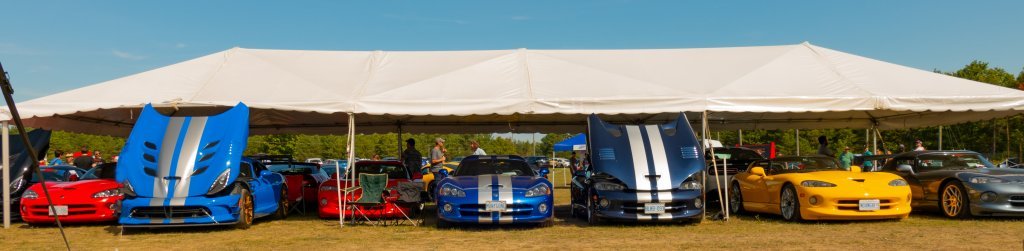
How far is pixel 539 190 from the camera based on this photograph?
36.0 feet

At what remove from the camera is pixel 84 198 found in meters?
11.9

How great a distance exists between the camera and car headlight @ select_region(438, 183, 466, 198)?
10.8m

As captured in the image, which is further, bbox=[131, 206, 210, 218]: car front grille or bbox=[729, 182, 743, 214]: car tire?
bbox=[729, 182, 743, 214]: car tire

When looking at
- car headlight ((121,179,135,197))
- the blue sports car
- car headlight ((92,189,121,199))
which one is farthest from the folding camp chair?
car headlight ((92,189,121,199))

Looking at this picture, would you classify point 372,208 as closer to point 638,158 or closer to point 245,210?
point 245,210

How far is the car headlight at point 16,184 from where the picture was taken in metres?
13.1

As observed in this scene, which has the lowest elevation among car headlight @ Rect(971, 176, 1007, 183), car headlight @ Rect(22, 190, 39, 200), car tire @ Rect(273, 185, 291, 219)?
car tire @ Rect(273, 185, 291, 219)

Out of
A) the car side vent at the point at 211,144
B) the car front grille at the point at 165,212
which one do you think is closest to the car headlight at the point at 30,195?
the car front grille at the point at 165,212

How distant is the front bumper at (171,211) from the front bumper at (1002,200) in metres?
10.7

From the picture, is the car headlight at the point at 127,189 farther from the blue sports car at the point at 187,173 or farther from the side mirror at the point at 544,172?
the side mirror at the point at 544,172

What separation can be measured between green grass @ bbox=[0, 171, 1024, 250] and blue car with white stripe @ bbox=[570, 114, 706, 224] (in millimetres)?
251

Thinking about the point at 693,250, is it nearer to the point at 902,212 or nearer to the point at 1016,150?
the point at 902,212

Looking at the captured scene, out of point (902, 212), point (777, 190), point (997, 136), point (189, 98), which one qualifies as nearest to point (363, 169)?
point (189, 98)

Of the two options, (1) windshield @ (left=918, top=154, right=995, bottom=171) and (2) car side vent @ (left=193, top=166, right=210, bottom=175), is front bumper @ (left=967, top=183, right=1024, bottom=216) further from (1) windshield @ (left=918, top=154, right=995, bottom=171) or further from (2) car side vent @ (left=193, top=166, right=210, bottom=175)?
(2) car side vent @ (left=193, top=166, right=210, bottom=175)
